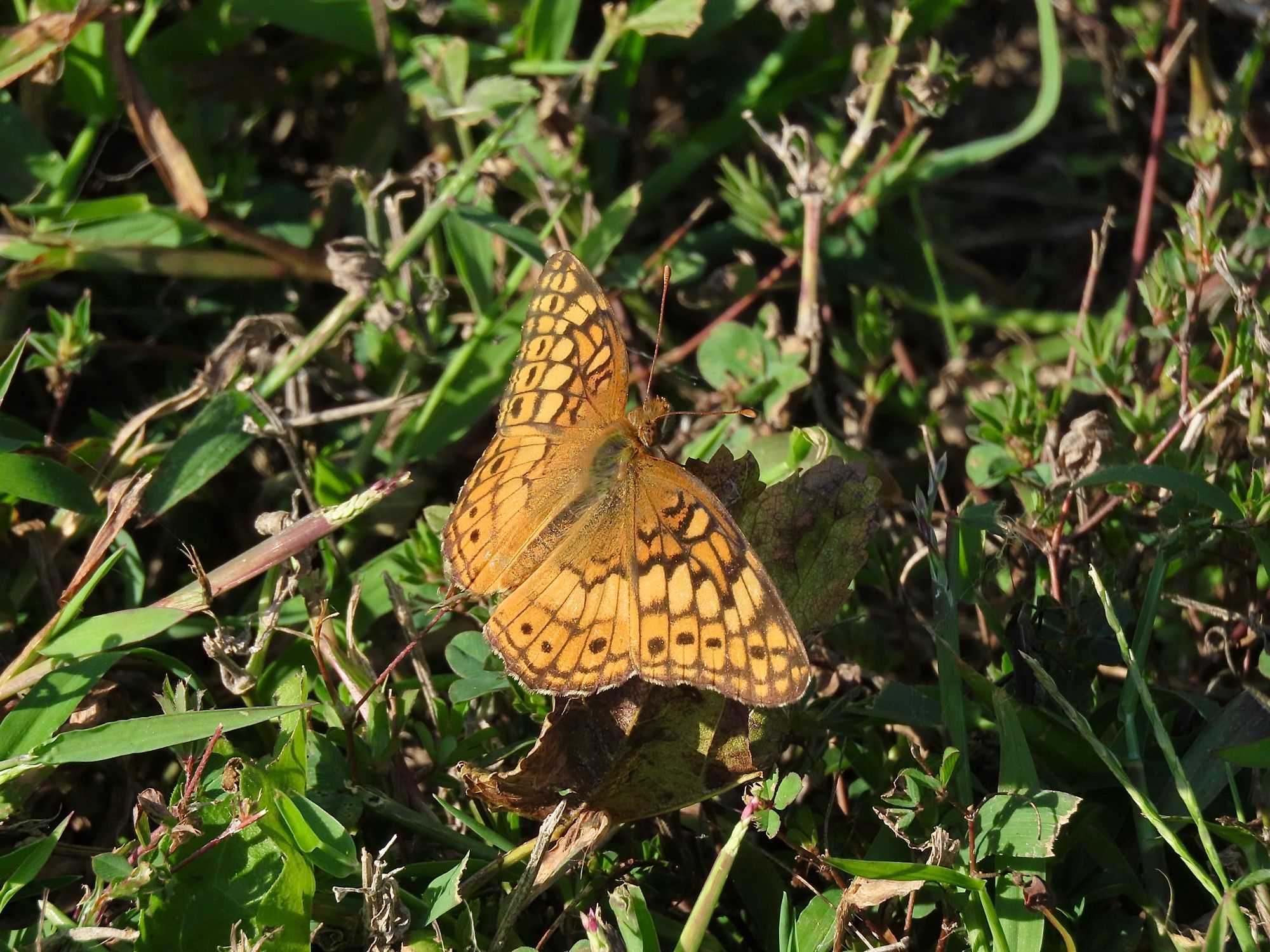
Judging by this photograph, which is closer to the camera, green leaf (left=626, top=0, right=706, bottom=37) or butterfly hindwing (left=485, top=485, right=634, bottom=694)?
butterfly hindwing (left=485, top=485, right=634, bottom=694)

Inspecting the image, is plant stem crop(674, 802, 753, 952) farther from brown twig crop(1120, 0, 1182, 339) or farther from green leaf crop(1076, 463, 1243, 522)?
brown twig crop(1120, 0, 1182, 339)

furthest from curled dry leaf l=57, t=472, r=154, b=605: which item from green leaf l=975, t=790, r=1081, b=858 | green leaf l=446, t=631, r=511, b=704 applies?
green leaf l=975, t=790, r=1081, b=858

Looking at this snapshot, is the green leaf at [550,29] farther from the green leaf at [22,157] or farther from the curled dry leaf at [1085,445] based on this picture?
the curled dry leaf at [1085,445]

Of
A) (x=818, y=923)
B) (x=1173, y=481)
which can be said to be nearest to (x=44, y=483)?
(x=818, y=923)


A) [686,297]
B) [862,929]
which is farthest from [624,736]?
[686,297]

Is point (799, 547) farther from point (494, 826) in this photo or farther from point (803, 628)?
point (494, 826)

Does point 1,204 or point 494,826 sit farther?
point 1,204
